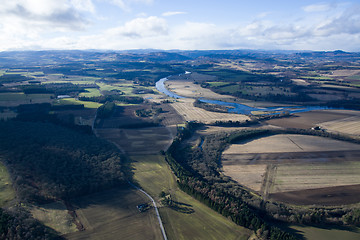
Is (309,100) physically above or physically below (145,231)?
above

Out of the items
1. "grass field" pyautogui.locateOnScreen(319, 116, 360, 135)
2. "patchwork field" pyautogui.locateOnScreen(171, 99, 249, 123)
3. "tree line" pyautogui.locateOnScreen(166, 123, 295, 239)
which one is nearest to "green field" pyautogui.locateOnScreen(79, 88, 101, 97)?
"patchwork field" pyautogui.locateOnScreen(171, 99, 249, 123)

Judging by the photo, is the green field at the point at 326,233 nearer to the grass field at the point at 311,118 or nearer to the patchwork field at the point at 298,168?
the patchwork field at the point at 298,168

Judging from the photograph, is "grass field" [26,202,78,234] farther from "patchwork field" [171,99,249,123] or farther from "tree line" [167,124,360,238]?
"patchwork field" [171,99,249,123]

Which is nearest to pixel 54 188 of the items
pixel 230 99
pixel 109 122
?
pixel 109 122

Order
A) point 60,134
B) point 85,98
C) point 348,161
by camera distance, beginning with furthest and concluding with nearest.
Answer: point 85,98 → point 60,134 → point 348,161

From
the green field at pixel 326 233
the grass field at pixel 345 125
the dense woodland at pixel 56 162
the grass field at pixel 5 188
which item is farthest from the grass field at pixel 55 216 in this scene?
the grass field at pixel 345 125

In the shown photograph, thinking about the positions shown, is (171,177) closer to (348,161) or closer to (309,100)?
(348,161)
